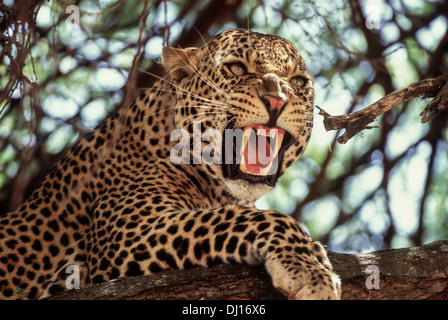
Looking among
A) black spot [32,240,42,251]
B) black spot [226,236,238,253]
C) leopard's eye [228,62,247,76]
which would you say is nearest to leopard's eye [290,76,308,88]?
leopard's eye [228,62,247,76]

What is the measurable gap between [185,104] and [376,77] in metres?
2.79

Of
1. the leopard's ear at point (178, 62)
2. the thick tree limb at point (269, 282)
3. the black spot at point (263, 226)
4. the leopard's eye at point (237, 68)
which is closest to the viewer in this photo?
the thick tree limb at point (269, 282)

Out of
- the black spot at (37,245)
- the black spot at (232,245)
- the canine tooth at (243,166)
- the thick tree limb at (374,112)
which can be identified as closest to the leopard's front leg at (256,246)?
the black spot at (232,245)

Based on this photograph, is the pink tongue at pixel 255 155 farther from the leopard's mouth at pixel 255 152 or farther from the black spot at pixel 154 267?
the black spot at pixel 154 267

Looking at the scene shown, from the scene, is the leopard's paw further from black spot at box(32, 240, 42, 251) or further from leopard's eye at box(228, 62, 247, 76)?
black spot at box(32, 240, 42, 251)

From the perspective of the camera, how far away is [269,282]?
364 cm

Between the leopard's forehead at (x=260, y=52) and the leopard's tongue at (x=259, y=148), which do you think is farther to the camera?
the leopard's forehead at (x=260, y=52)

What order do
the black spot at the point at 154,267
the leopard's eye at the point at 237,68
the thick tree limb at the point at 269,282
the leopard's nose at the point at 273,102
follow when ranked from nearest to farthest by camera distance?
the thick tree limb at the point at 269,282 < the black spot at the point at 154,267 < the leopard's nose at the point at 273,102 < the leopard's eye at the point at 237,68

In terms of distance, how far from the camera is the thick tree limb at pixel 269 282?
3.64 m

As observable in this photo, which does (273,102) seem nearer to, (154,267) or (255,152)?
(255,152)

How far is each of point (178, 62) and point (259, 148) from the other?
43.1 inches

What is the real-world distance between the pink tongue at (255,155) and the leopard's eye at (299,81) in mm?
623

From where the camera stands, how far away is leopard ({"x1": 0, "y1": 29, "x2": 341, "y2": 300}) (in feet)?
14.6

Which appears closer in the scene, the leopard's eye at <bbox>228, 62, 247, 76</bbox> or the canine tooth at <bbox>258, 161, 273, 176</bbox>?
the canine tooth at <bbox>258, 161, 273, 176</bbox>
